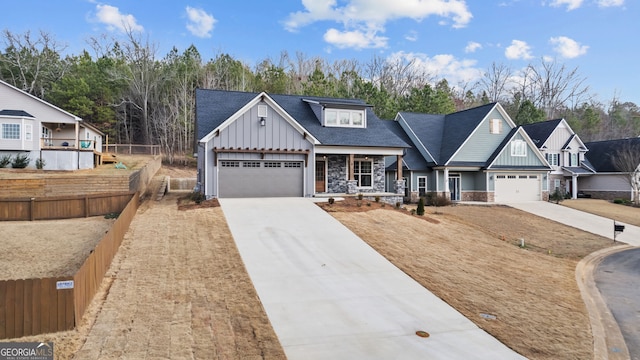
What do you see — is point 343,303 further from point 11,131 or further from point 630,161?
point 630,161

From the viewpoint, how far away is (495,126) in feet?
96.9

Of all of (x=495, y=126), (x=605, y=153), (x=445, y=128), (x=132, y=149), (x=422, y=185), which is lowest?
(x=422, y=185)

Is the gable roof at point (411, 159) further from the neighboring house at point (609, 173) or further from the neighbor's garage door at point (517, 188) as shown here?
the neighboring house at point (609, 173)

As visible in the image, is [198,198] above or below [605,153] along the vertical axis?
below

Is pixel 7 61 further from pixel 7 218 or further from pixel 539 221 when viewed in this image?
pixel 539 221

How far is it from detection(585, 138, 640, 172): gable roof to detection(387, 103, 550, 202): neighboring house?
10285 millimetres

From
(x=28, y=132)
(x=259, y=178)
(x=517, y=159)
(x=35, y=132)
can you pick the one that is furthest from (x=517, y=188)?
(x=28, y=132)

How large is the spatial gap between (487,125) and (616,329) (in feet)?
75.7

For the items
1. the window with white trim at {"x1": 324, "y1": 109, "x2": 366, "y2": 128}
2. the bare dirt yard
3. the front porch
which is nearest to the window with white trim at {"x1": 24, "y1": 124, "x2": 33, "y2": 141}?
the bare dirt yard

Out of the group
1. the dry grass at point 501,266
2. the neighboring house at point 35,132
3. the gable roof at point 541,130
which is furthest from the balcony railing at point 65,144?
the gable roof at point 541,130

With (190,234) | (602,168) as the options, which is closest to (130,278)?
(190,234)

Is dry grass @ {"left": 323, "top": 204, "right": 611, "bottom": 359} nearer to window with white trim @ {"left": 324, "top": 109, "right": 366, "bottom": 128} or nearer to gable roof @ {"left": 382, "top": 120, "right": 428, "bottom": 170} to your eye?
gable roof @ {"left": 382, "top": 120, "right": 428, "bottom": 170}

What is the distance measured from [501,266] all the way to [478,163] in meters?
17.4

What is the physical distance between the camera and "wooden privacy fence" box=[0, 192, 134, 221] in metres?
16.5
